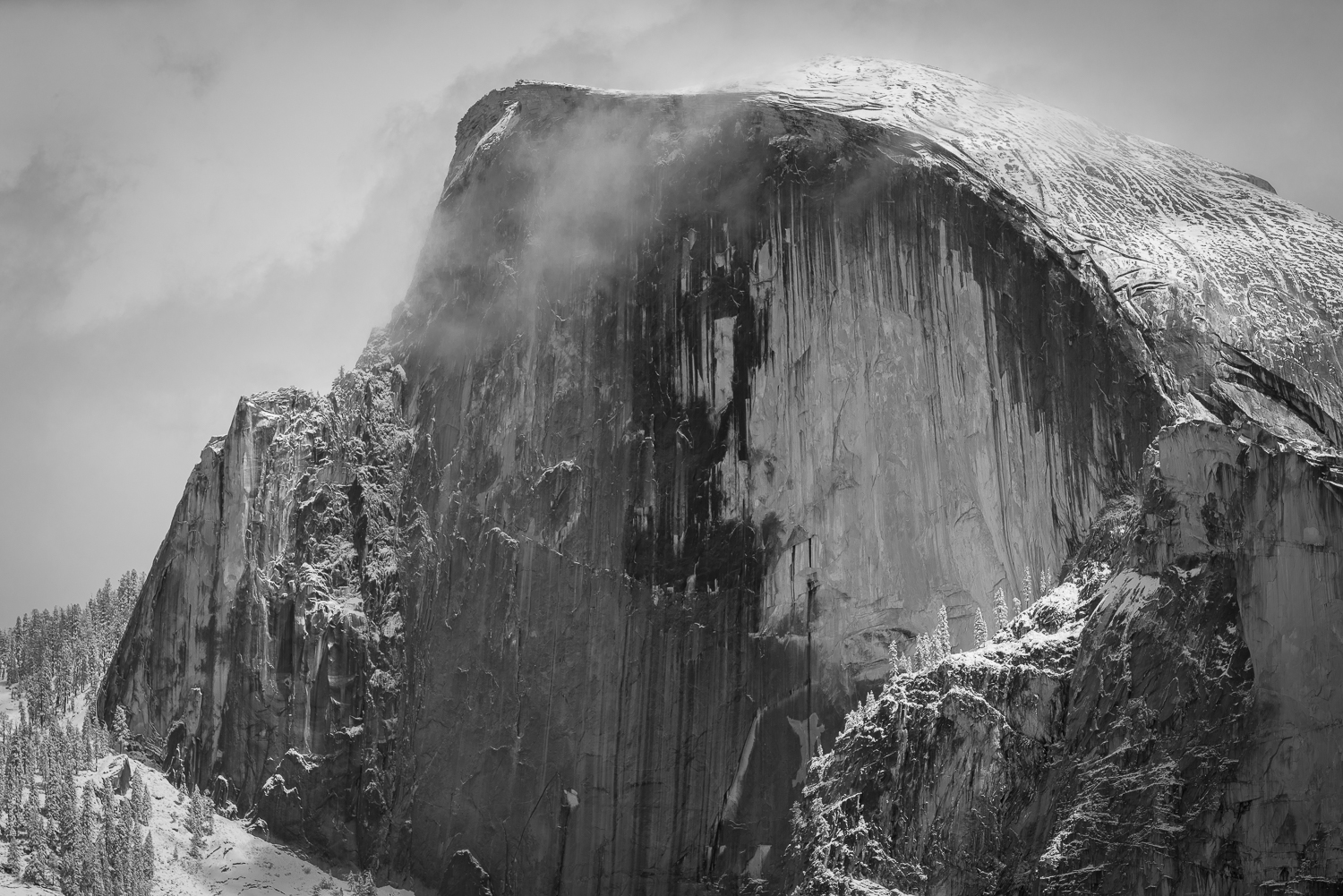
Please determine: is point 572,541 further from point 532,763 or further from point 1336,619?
point 1336,619

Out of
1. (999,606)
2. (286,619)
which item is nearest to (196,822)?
(286,619)

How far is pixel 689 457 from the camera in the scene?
115m

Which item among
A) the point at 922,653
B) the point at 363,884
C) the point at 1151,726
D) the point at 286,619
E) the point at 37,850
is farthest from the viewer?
the point at 286,619

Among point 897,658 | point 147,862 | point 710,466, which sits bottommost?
point 147,862

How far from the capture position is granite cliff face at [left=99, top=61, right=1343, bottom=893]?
350 ft

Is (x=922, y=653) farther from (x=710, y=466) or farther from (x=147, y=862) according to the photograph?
(x=147, y=862)

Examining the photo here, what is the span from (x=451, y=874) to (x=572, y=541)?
70.2ft

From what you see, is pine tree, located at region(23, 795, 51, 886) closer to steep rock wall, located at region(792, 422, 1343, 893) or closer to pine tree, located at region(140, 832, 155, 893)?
pine tree, located at region(140, 832, 155, 893)

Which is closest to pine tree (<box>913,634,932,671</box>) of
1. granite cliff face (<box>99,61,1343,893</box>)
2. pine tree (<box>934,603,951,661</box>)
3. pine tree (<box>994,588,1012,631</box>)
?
pine tree (<box>934,603,951,661</box>)

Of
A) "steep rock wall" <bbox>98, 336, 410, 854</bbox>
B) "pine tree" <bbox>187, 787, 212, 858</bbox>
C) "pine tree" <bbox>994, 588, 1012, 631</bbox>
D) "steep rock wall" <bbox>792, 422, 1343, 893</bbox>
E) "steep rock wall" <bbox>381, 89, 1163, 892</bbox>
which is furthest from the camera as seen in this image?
"steep rock wall" <bbox>98, 336, 410, 854</bbox>

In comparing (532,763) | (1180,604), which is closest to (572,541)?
(532,763)

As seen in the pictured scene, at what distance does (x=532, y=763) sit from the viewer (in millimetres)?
115250

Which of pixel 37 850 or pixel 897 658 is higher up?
pixel 897 658

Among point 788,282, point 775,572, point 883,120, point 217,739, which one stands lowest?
point 217,739
